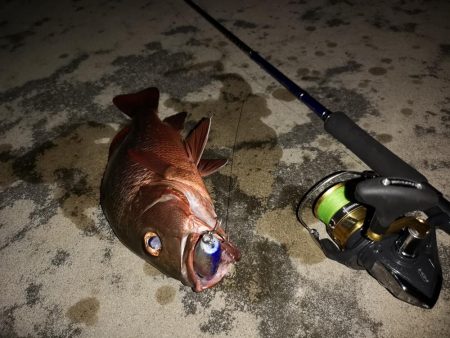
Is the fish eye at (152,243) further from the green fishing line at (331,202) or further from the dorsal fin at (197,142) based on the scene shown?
the green fishing line at (331,202)

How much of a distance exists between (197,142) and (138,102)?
76 centimetres

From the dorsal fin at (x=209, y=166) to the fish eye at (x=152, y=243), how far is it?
0.66 metres

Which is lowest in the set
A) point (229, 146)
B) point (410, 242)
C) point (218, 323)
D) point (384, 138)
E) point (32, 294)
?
point (32, 294)

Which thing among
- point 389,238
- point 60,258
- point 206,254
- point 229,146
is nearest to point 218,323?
point 206,254

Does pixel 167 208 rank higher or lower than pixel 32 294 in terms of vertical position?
higher

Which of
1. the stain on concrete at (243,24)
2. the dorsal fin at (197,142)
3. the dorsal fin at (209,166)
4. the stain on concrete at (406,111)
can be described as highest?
the stain on concrete at (243,24)

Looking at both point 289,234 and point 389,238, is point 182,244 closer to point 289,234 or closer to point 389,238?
point 289,234

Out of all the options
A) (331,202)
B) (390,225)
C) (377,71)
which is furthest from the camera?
(377,71)

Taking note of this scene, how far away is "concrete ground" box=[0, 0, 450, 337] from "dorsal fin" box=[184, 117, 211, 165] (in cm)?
35

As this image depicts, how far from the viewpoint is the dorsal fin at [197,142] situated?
79.7 inches

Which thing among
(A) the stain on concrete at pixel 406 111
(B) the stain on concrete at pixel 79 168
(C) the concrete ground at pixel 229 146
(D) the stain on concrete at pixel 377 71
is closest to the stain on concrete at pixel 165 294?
(C) the concrete ground at pixel 229 146

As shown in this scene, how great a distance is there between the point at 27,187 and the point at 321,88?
276 centimetres

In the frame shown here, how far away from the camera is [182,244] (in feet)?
4.75

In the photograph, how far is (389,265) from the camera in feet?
4.68
